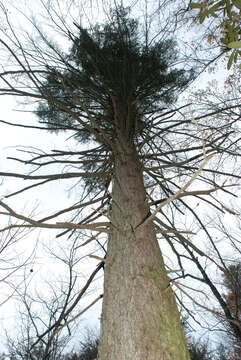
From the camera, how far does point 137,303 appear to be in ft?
3.66

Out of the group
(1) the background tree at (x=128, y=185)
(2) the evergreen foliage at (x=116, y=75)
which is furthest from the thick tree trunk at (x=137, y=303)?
(2) the evergreen foliage at (x=116, y=75)

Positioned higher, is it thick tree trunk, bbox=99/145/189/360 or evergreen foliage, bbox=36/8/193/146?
evergreen foliage, bbox=36/8/193/146

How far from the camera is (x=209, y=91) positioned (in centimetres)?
415

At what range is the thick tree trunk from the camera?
98cm

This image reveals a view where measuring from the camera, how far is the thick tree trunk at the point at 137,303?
0.98 meters

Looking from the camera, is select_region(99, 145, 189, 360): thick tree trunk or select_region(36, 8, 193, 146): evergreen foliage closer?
select_region(99, 145, 189, 360): thick tree trunk

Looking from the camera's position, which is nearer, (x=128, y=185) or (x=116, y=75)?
(x=128, y=185)

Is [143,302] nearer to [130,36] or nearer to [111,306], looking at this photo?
[111,306]

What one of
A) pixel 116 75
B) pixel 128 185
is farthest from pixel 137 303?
pixel 116 75

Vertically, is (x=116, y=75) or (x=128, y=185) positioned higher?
(x=116, y=75)

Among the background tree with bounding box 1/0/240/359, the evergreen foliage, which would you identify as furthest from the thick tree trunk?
the evergreen foliage

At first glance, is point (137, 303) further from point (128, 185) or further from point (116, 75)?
point (116, 75)

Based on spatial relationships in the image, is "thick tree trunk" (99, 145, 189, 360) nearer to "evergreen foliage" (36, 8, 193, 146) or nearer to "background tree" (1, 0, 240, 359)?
"background tree" (1, 0, 240, 359)

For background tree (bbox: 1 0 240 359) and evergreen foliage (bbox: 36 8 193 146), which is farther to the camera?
evergreen foliage (bbox: 36 8 193 146)
